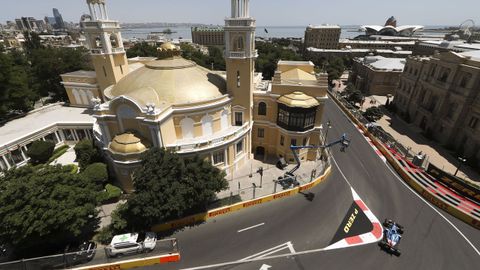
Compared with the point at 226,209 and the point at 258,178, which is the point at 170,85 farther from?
the point at 258,178

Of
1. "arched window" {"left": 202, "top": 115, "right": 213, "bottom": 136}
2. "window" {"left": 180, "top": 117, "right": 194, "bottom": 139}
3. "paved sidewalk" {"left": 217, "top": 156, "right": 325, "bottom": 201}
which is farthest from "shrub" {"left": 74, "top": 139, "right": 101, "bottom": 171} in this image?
"paved sidewalk" {"left": 217, "top": 156, "right": 325, "bottom": 201}

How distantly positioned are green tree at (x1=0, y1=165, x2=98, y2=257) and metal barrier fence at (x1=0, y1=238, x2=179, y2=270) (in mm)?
1588

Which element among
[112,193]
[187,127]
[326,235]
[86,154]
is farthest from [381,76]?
[86,154]

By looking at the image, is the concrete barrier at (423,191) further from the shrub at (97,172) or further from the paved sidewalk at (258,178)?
the shrub at (97,172)

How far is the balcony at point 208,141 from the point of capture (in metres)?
33.1

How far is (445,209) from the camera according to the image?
31.7 metres

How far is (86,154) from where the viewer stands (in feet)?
119

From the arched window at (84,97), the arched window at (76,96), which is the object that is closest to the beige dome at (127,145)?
the arched window at (84,97)

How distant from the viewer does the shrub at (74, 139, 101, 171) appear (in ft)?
119

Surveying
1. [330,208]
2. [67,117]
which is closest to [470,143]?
[330,208]

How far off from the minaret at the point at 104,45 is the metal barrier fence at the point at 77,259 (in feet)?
98.1

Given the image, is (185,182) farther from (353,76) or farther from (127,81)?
(353,76)

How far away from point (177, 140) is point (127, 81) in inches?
512

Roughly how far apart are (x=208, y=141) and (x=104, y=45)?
2519 centimetres
